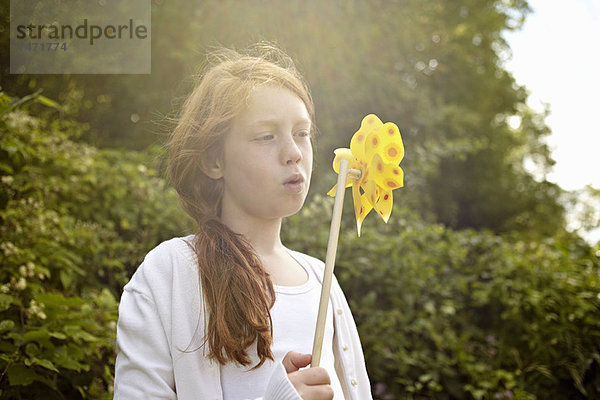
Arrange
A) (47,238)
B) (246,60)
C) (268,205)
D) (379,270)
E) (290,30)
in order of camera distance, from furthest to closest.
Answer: (290,30)
(379,270)
(47,238)
(246,60)
(268,205)

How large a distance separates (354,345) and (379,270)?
1914 mm

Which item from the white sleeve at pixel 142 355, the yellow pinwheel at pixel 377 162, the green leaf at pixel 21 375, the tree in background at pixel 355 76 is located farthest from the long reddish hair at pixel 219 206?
the tree in background at pixel 355 76

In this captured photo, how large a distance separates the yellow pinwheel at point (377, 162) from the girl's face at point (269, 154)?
150 mm

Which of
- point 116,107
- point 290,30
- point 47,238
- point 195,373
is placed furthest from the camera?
point 290,30

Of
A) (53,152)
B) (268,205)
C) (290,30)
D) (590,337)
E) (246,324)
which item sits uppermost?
(290,30)

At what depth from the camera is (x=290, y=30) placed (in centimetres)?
602

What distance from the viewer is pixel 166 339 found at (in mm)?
1176

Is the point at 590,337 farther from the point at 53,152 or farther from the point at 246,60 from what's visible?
the point at 53,152

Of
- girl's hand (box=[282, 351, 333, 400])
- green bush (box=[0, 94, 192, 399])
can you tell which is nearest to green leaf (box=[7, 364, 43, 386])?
green bush (box=[0, 94, 192, 399])

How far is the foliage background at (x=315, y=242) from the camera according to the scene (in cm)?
206

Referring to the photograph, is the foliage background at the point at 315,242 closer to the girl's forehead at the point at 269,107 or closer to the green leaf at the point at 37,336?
the green leaf at the point at 37,336

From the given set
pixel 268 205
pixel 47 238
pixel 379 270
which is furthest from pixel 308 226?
pixel 268 205

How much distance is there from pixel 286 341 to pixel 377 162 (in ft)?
1.68

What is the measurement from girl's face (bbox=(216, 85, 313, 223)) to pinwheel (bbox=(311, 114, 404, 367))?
0.46 feet
